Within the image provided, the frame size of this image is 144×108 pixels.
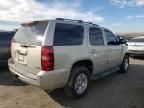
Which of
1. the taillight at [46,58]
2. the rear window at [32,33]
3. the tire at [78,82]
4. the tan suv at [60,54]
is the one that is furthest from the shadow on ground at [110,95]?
the rear window at [32,33]

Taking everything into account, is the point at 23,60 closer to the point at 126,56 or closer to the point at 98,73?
the point at 98,73

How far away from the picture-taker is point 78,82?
4.89m

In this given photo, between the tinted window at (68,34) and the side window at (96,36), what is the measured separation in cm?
41

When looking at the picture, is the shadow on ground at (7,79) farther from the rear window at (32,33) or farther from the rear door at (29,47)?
the rear window at (32,33)

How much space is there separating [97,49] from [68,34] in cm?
130

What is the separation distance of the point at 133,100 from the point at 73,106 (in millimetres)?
1675

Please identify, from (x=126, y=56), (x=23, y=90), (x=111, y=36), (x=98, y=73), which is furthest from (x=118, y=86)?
(x=23, y=90)

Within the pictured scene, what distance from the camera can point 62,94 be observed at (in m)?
5.18

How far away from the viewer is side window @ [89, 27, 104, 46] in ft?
17.3

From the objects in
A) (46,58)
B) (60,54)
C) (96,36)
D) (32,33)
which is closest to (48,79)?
(46,58)

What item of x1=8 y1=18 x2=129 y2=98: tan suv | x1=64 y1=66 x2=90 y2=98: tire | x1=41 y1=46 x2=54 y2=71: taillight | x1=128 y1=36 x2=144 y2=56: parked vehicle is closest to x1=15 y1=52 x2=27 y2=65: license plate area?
x1=8 y1=18 x2=129 y2=98: tan suv

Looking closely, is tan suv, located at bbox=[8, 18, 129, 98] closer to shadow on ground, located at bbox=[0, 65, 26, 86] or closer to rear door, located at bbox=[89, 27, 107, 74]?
rear door, located at bbox=[89, 27, 107, 74]

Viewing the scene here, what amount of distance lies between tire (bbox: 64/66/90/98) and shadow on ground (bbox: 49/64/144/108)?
18 cm

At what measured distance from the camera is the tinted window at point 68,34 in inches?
166
